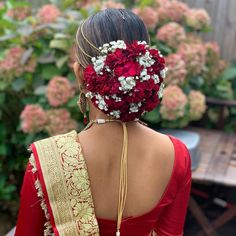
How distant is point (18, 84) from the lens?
3.08 metres

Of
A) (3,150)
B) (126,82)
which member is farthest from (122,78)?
(3,150)

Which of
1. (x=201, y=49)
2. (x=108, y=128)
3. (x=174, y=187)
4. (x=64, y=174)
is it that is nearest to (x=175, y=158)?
(x=174, y=187)

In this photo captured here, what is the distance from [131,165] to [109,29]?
16.2 inches

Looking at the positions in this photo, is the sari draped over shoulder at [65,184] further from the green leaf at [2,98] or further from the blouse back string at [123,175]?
the green leaf at [2,98]

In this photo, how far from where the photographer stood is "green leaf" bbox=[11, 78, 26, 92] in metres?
3.06

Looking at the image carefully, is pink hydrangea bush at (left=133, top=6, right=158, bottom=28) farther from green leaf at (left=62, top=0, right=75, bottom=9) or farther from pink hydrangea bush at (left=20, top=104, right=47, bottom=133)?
pink hydrangea bush at (left=20, top=104, right=47, bottom=133)

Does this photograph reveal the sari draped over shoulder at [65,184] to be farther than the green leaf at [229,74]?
No

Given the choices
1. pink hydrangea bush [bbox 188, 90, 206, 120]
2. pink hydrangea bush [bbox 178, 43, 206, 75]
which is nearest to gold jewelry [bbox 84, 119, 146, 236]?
pink hydrangea bush [bbox 188, 90, 206, 120]

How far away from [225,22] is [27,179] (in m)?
3.33

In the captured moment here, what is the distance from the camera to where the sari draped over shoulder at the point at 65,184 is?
131 centimetres

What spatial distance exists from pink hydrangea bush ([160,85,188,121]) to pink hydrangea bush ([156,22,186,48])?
0.43 meters

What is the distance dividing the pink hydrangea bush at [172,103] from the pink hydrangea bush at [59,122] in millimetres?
618

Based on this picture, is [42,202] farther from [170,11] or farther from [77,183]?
[170,11]

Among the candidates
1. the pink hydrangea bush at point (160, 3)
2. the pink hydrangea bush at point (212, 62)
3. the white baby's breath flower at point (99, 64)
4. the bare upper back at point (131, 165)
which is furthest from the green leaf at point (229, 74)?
the white baby's breath flower at point (99, 64)
